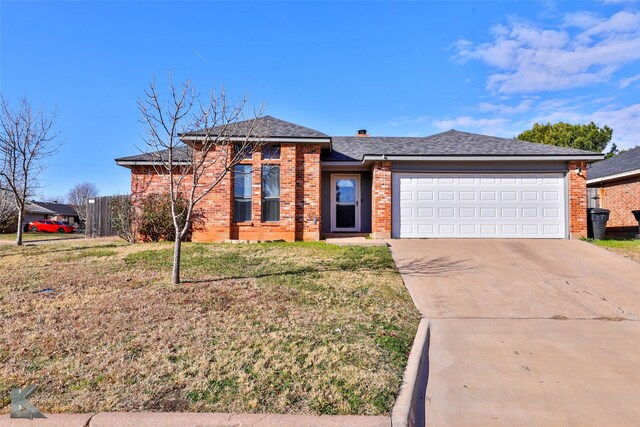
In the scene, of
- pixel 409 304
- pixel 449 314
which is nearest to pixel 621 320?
pixel 449 314

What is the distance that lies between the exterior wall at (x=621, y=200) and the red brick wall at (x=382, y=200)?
1059cm

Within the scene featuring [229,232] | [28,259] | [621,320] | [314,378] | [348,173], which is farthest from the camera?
[348,173]

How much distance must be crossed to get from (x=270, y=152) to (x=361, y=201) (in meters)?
3.88

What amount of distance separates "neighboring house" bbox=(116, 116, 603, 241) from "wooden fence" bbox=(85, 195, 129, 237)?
17.2 ft

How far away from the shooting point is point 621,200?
50.0 ft

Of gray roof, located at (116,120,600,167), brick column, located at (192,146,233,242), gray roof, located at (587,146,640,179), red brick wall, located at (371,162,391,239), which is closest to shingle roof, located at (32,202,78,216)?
gray roof, located at (116,120,600,167)

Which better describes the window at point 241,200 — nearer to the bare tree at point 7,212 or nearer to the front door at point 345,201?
the front door at point 345,201

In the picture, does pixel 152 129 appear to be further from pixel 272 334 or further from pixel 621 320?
pixel 621 320

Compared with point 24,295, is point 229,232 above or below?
above

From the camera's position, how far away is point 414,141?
1389cm

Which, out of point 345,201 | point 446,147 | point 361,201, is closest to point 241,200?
point 345,201

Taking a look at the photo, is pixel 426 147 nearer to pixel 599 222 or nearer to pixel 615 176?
pixel 599 222

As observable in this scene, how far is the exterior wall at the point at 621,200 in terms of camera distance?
47.6ft

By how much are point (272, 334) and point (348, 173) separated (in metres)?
9.75
